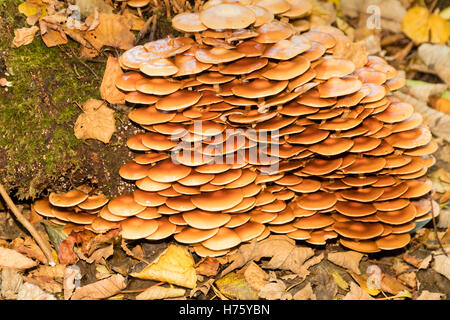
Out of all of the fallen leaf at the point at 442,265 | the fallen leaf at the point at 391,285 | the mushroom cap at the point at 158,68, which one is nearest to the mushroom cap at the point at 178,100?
the mushroom cap at the point at 158,68

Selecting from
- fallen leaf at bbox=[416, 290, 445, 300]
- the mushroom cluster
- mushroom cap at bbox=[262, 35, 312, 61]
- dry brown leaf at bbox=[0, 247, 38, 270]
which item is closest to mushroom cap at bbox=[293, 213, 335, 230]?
the mushroom cluster

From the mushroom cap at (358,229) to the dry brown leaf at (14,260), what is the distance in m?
2.66

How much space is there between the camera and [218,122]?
348 cm

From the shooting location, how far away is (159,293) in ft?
11.1

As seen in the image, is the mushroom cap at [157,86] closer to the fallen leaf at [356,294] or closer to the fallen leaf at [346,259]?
the fallen leaf at [346,259]

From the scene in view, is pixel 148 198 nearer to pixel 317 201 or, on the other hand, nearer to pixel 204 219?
pixel 204 219

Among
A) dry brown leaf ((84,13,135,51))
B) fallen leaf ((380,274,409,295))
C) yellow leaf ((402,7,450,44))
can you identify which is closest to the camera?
dry brown leaf ((84,13,135,51))

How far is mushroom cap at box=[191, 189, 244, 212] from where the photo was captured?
3445mm

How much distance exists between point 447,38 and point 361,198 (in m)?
4.17

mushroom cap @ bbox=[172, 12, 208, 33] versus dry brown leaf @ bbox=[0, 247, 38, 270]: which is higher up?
mushroom cap @ bbox=[172, 12, 208, 33]

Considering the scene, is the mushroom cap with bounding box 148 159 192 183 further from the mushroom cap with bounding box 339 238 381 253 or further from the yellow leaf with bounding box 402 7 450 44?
the yellow leaf with bounding box 402 7 450 44

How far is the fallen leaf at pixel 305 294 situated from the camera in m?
3.47

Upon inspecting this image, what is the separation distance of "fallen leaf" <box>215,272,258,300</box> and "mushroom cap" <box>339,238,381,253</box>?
41.8 inches

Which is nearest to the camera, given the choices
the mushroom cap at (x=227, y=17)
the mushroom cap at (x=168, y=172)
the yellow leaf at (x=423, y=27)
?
the mushroom cap at (x=227, y=17)
